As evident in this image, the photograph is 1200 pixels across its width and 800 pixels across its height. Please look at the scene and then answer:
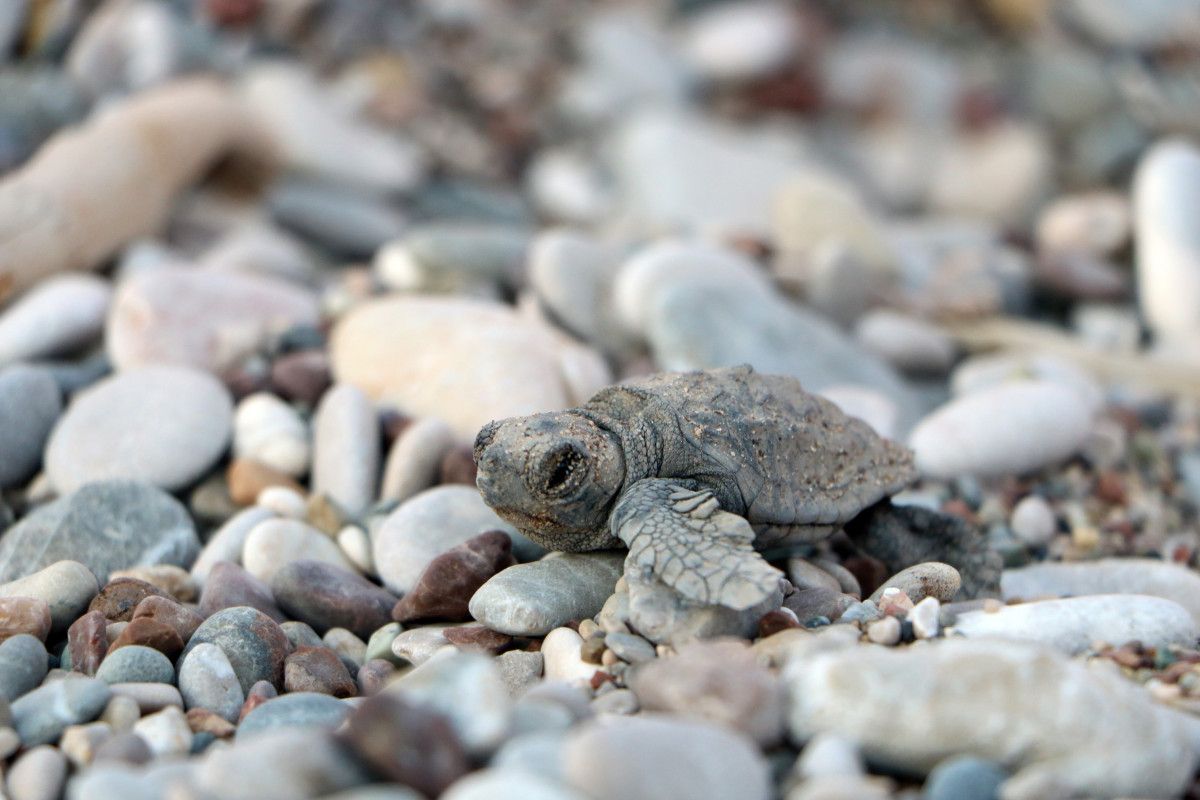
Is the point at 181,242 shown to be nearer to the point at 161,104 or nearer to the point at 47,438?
the point at 161,104

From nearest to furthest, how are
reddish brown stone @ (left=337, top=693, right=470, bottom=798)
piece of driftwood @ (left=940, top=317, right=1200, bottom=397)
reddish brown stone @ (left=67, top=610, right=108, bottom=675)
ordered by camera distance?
reddish brown stone @ (left=337, top=693, right=470, bottom=798) < reddish brown stone @ (left=67, top=610, right=108, bottom=675) < piece of driftwood @ (left=940, top=317, right=1200, bottom=397)

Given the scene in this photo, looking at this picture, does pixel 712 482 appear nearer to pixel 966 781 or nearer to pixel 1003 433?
pixel 966 781

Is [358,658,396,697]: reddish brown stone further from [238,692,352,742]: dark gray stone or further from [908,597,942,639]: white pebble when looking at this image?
[908,597,942,639]: white pebble

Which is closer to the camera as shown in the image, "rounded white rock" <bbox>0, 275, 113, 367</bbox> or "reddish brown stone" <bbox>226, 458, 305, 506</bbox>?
"reddish brown stone" <bbox>226, 458, 305, 506</bbox>

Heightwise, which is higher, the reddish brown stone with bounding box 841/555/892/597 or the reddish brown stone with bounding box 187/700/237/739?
the reddish brown stone with bounding box 841/555/892/597

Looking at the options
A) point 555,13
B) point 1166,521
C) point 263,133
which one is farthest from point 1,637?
point 555,13

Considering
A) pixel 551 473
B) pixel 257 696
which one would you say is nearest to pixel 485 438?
pixel 551 473

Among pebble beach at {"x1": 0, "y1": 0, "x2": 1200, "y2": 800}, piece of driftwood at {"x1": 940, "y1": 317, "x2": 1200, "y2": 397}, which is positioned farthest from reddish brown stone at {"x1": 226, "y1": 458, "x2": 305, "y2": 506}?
piece of driftwood at {"x1": 940, "y1": 317, "x2": 1200, "y2": 397}
